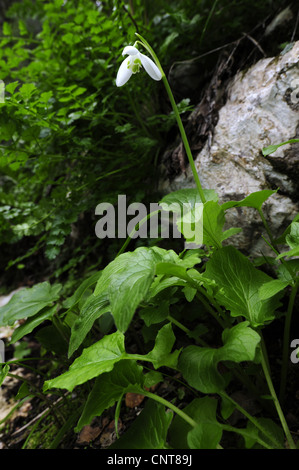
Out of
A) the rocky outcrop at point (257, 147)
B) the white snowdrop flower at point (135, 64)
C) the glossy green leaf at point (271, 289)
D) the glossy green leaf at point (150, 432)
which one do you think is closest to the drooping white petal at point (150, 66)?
the white snowdrop flower at point (135, 64)

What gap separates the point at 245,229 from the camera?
1.39m

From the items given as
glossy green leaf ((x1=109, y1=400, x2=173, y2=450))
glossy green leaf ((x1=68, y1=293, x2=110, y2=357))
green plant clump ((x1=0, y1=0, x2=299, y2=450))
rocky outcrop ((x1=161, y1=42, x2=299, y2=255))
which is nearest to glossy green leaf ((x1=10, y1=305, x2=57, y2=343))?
green plant clump ((x1=0, y1=0, x2=299, y2=450))

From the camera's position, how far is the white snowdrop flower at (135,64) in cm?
96

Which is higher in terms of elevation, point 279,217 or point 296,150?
point 296,150

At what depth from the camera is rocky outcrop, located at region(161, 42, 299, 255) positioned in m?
1.30

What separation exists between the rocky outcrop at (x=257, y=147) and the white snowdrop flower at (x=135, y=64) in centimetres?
60

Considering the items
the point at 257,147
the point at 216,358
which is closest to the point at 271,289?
the point at 216,358

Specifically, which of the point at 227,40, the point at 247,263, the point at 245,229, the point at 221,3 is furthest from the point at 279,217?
the point at 221,3

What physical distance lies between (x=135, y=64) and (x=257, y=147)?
2.21 ft

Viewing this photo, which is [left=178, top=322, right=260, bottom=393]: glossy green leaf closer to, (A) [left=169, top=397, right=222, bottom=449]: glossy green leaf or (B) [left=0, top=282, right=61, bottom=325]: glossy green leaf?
(A) [left=169, top=397, right=222, bottom=449]: glossy green leaf

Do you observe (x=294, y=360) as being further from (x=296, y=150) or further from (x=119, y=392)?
(x=296, y=150)

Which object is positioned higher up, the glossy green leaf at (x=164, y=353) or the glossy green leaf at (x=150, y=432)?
the glossy green leaf at (x=164, y=353)

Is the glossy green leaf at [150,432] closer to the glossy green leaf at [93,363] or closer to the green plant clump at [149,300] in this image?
the green plant clump at [149,300]
